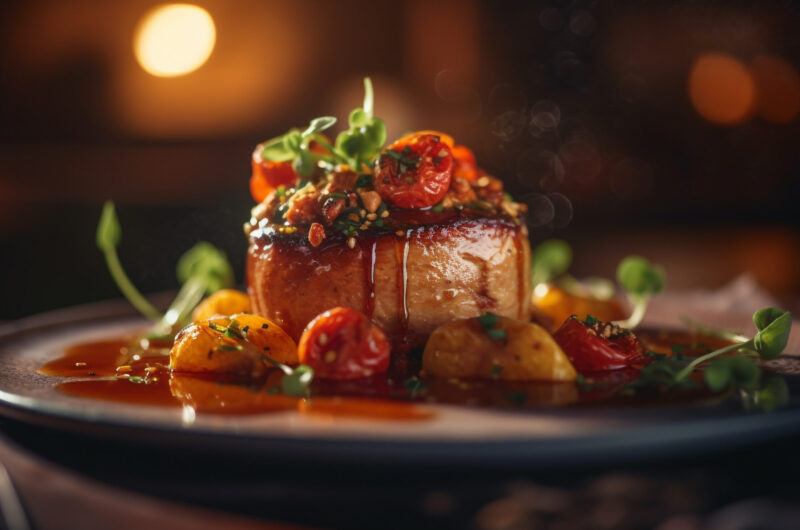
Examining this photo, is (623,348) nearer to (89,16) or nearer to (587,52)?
(587,52)

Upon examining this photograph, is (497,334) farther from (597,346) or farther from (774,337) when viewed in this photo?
(774,337)

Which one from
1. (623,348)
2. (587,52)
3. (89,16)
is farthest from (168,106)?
(623,348)

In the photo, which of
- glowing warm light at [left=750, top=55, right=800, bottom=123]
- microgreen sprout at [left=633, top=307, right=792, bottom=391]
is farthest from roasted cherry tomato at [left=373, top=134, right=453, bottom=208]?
glowing warm light at [left=750, top=55, right=800, bottom=123]

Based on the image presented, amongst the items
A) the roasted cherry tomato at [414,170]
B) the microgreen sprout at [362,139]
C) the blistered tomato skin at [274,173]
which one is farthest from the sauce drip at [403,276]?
the blistered tomato skin at [274,173]

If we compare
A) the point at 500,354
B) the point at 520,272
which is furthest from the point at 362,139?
the point at 500,354

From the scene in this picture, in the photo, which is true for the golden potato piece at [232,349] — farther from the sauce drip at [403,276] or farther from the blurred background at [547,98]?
the blurred background at [547,98]

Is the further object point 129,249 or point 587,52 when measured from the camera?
point 587,52

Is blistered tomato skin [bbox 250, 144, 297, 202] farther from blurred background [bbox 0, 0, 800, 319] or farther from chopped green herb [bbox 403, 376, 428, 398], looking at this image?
blurred background [bbox 0, 0, 800, 319]
